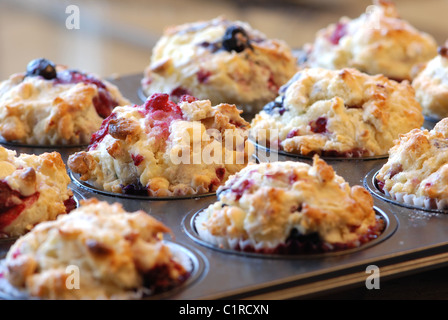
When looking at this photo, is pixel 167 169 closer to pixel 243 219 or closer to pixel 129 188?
pixel 129 188

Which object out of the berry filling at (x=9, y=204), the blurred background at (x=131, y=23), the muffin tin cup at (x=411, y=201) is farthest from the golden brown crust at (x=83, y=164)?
the blurred background at (x=131, y=23)

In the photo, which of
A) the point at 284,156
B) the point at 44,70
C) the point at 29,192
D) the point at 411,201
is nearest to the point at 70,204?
the point at 29,192

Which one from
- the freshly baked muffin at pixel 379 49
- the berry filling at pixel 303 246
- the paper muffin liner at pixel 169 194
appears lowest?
the berry filling at pixel 303 246

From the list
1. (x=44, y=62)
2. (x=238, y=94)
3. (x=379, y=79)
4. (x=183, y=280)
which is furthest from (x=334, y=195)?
(x=44, y=62)

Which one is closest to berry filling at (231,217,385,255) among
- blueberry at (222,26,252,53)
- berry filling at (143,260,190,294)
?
berry filling at (143,260,190,294)

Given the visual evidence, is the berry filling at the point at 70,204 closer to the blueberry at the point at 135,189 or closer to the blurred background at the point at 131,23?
the blueberry at the point at 135,189

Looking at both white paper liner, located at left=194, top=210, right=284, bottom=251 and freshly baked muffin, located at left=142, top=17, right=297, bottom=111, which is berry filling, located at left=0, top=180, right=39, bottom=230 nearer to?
white paper liner, located at left=194, top=210, right=284, bottom=251

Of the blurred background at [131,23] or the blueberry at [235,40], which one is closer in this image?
the blueberry at [235,40]

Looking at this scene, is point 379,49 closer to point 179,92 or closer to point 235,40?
point 235,40
